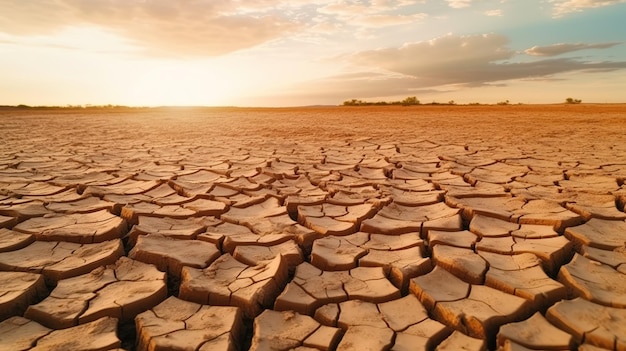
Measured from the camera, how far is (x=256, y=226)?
2162 mm

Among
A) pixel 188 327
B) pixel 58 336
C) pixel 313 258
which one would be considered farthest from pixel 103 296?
pixel 313 258

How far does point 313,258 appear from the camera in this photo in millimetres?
1776

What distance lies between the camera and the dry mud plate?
4.12ft

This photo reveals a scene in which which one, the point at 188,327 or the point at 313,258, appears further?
the point at 313,258

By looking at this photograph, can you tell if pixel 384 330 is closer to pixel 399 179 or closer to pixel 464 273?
pixel 464 273

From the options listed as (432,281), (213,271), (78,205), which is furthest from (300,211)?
(78,205)

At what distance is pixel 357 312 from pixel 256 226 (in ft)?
3.10

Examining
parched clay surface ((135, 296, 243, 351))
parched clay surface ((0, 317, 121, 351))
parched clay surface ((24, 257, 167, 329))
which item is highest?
parched clay surface ((24, 257, 167, 329))

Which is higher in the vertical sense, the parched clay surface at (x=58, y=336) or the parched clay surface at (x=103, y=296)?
the parched clay surface at (x=103, y=296)

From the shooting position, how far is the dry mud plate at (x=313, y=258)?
1256mm

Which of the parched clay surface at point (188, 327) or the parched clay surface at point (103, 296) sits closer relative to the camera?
the parched clay surface at point (188, 327)

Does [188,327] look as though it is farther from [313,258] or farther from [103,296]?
[313,258]

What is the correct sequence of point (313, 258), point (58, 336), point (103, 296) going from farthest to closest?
point (313, 258), point (103, 296), point (58, 336)

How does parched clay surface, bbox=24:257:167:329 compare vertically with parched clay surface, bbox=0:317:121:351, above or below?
above
